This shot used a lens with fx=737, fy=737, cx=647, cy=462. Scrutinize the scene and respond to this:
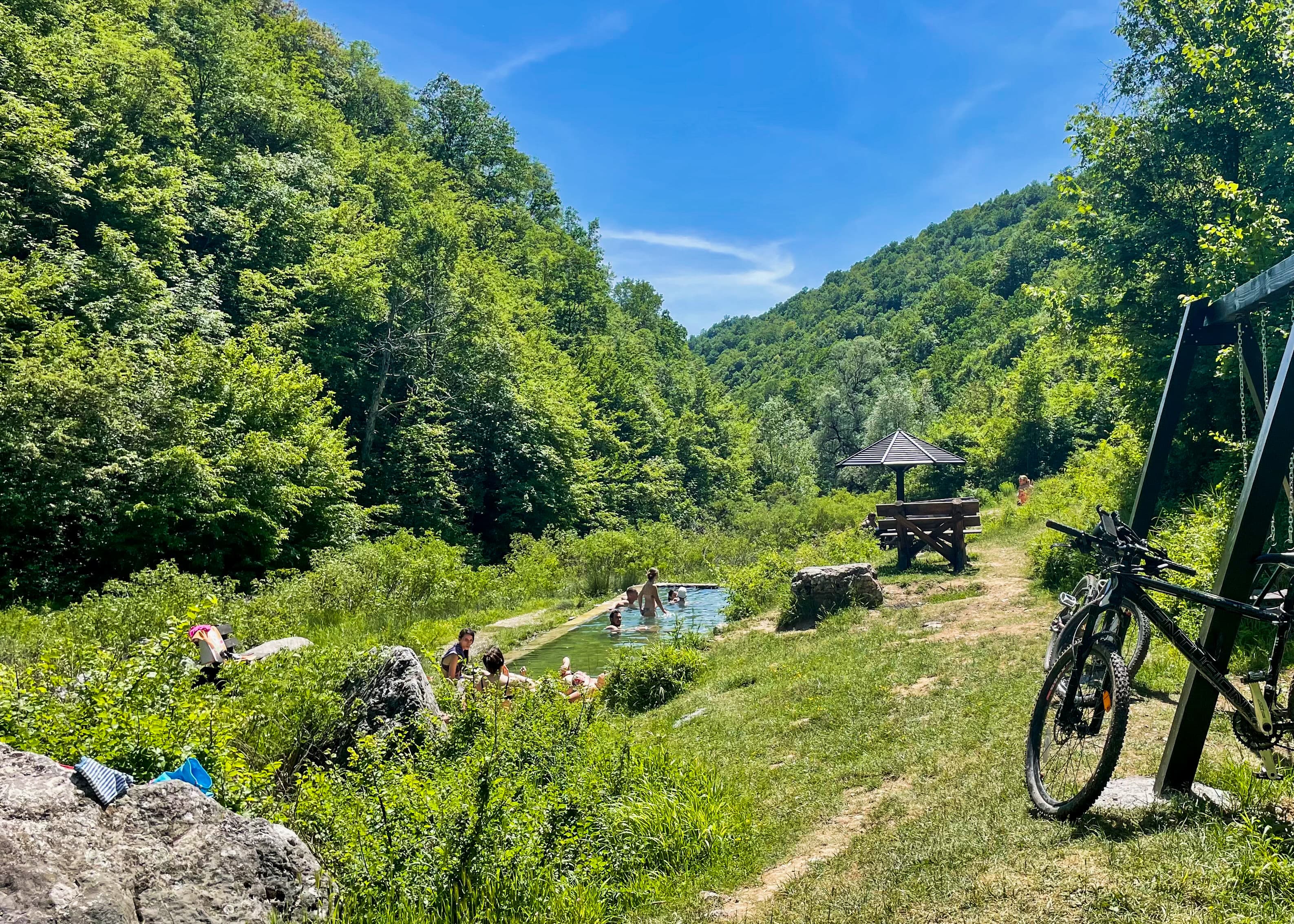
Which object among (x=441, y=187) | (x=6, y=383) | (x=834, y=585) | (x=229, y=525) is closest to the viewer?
(x=834, y=585)

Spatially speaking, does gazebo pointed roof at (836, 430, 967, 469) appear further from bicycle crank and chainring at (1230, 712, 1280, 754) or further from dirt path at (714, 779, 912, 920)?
bicycle crank and chainring at (1230, 712, 1280, 754)

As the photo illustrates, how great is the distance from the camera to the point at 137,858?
3.16 metres

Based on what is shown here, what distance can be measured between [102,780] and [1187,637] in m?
5.10

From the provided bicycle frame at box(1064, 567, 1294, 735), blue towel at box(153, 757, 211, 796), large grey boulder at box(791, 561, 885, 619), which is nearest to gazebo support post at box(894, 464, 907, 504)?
large grey boulder at box(791, 561, 885, 619)

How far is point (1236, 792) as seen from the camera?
371cm

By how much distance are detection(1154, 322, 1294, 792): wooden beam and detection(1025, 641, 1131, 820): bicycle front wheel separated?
0.28 metres

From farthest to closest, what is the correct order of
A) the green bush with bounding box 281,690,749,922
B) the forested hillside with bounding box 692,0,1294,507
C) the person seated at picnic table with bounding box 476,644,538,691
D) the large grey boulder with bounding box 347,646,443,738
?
the forested hillside with bounding box 692,0,1294,507, the person seated at picnic table with bounding box 476,644,538,691, the large grey boulder with bounding box 347,646,443,738, the green bush with bounding box 281,690,749,922

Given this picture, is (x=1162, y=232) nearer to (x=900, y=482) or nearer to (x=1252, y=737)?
(x=900, y=482)

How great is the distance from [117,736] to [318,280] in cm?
2548

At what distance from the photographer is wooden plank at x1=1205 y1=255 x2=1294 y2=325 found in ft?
12.8

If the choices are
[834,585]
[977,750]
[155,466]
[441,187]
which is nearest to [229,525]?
[155,466]

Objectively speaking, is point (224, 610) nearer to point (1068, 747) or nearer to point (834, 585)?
point (834, 585)

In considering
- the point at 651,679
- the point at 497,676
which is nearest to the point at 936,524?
the point at 651,679

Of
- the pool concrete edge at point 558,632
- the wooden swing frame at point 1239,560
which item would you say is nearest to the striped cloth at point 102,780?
the wooden swing frame at point 1239,560
